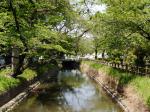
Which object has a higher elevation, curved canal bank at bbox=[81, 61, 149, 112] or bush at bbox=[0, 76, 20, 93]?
bush at bbox=[0, 76, 20, 93]

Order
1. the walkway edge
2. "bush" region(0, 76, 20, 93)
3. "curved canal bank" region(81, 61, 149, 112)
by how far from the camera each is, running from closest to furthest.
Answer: "curved canal bank" region(81, 61, 149, 112)
the walkway edge
"bush" region(0, 76, 20, 93)

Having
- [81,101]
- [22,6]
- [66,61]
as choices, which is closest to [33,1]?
[22,6]

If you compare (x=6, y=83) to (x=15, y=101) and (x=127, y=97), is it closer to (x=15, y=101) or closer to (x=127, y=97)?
(x=15, y=101)

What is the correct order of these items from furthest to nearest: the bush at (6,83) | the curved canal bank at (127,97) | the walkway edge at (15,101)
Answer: the bush at (6,83) → the walkway edge at (15,101) → the curved canal bank at (127,97)

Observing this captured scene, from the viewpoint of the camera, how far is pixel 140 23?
29.7 m

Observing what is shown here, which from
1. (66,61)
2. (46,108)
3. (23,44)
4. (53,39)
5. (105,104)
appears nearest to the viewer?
(46,108)

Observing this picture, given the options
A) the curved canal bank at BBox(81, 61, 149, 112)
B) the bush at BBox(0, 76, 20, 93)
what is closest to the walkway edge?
the bush at BBox(0, 76, 20, 93)

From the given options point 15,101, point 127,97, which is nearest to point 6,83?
point 15,101

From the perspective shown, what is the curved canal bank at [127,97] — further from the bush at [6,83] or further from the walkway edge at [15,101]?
the bush at [6,83]

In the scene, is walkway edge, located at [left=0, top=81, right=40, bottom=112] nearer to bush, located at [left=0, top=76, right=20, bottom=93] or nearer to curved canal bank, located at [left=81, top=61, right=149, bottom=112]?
bush, located at [left=0, top=76, right=20, bottom=93]

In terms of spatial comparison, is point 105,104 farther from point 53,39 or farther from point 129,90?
point 53,39

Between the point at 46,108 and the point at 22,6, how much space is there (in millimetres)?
11448

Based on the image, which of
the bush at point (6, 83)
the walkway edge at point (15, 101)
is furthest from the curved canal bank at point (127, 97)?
the bush at point (6, 83)

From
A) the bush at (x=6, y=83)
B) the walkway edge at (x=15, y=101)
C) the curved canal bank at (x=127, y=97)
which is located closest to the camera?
the curved canal bank at (x=127, y=97)
